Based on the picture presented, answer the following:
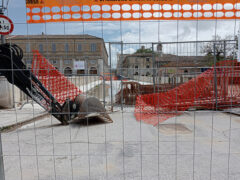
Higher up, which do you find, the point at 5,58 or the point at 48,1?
the point at 48,1

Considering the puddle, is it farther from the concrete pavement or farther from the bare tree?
the bare tree

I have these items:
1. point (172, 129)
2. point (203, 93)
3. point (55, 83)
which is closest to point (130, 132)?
point (172, 129)

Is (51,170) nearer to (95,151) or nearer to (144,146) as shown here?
(95,151)

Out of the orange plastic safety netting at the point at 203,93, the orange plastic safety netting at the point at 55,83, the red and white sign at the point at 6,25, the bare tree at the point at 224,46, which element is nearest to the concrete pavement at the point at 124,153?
the orange plastic safety netting at the point at 55,83

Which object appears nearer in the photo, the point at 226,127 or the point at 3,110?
the point at 226,127

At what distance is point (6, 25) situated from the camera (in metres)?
2.37

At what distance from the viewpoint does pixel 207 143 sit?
4.20m

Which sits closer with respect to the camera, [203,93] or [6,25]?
[6,25]

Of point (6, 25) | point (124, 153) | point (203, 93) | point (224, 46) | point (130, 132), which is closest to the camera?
point (6, 25)

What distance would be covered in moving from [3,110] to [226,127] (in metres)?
8.35

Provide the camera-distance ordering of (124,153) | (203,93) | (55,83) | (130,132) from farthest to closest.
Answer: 1. (203,93)
2. (55,83)
3. (130,132)
4. (124,153)

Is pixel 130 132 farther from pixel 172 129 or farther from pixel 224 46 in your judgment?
pixel 224 46

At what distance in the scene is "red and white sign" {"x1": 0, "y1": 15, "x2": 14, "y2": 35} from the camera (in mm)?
2342

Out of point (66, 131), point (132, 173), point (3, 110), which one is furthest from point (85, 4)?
point (3, 110)
